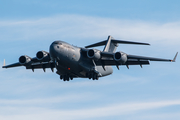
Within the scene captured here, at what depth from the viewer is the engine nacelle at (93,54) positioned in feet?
116

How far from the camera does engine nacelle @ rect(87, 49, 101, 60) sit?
35.2 meters

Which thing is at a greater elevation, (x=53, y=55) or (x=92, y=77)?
(x=53, y=55)

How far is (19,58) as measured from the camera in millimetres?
37219

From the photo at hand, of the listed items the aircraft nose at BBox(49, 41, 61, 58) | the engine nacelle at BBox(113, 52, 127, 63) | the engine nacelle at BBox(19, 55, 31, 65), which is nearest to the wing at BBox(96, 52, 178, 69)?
the engine nacelle at BBox(113, 52, 127, 63)

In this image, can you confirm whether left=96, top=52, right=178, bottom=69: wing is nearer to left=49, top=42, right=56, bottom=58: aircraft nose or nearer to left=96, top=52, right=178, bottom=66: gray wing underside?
left=96, top=52, right=178, bottom=66: gray wing underside

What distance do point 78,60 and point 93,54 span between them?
1622mm

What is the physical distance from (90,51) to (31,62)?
21.8 ft

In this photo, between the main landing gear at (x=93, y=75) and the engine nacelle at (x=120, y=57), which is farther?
the main landing gear at (x=93, y=75)

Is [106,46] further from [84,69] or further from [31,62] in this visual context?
[31,62]

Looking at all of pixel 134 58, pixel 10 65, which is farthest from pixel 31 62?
pixel 134 58

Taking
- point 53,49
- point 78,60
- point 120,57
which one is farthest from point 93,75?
point 53,49

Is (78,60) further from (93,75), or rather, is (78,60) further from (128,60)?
(128,60)

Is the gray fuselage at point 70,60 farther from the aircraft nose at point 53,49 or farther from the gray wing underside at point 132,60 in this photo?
the gray wing underside at point 132,60

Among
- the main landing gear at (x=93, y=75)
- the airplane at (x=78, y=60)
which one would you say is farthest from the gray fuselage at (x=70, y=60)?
the main landing gear at (x=93, y=75)
